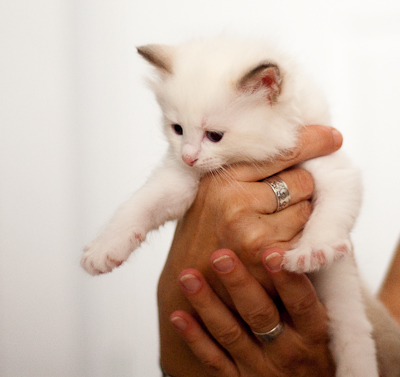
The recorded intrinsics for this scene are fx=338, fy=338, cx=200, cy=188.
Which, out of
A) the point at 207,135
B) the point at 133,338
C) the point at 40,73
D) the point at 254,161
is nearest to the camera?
the point at 207,135

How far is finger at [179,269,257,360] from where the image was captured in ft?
4.29

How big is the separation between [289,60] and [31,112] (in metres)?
2.10

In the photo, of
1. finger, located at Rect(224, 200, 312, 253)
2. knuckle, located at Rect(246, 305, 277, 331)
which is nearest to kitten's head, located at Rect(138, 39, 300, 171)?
finger, located at Rect(224, 200, 312, 253)

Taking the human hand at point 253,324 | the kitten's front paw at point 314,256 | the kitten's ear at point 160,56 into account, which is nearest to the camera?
the kitten's front paw at point 314,256

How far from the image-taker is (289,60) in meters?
1.46

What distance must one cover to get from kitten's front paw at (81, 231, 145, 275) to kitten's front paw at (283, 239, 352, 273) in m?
0.56

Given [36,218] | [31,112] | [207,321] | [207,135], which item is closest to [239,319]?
[207,321]

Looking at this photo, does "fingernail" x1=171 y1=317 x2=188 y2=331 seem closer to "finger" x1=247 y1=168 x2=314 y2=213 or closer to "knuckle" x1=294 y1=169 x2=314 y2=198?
"finger" x1=247 y1=168 x2=314 y2=213

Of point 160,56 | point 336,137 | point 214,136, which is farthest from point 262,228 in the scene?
point 160,56

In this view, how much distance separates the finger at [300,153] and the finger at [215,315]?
0.44 metres

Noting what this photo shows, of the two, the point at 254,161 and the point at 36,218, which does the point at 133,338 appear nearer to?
the point at 36,218

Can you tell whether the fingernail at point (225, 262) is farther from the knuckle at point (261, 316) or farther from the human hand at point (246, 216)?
the knuckle at point (261, 316)

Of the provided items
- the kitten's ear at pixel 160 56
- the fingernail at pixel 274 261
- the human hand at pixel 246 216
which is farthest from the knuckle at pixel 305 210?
the kitten's ear at pixel 160 56

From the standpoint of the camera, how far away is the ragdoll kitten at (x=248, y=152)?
1.21m
